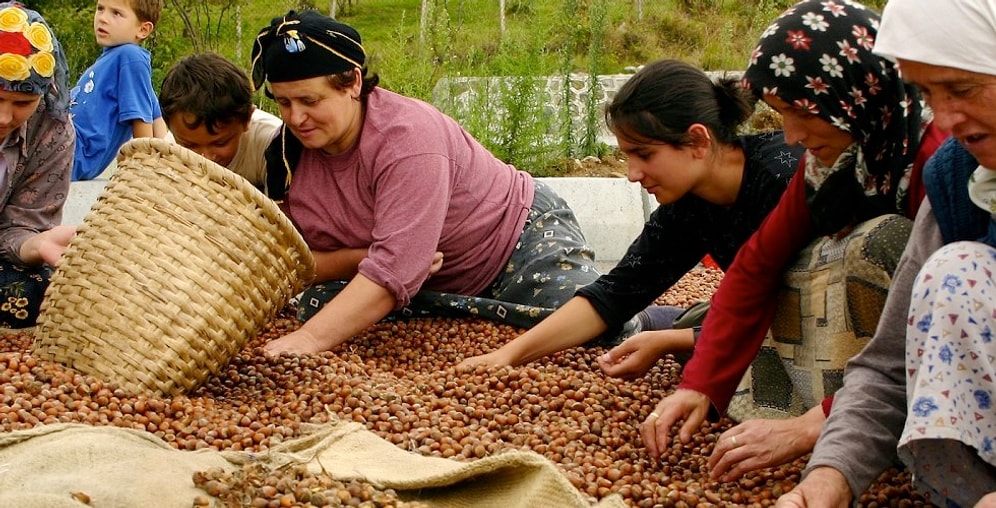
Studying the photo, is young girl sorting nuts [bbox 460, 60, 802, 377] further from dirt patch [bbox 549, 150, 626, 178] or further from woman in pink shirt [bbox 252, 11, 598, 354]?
dirt patch [bbox 549, 150, 626, 178]

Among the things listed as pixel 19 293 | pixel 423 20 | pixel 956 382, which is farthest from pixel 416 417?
pixel 423 20

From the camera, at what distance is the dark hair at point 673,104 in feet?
9.16

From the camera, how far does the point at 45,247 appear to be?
3615mm

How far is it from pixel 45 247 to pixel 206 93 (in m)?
0.71

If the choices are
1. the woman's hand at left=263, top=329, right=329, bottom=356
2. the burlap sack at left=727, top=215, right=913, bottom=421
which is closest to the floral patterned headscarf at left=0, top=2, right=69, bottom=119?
the woman's hand at left=263, top=329, right=329, bottom=356

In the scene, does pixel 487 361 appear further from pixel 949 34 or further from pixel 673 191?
pixel 949 34

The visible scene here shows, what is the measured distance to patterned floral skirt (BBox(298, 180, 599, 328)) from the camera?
372 centimetres

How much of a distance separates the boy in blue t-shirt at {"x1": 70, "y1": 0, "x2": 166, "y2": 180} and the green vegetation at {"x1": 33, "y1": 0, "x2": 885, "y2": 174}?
44.9 inches

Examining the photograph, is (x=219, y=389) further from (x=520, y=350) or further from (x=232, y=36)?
(x=232, y=36)

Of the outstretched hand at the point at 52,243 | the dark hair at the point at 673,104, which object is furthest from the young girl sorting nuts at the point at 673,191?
the outstretched hand at the point at 52,243

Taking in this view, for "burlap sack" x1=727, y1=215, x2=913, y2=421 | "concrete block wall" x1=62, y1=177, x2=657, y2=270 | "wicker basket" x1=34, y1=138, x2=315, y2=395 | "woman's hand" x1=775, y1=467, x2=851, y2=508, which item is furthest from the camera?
"concrete block wall" x1=62, y1=177, x2=657, y2=270

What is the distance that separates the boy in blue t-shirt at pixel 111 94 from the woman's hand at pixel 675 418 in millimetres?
3610

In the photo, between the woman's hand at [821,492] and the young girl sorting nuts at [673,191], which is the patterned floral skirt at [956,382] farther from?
the young girl sorting nuts at [673,191]

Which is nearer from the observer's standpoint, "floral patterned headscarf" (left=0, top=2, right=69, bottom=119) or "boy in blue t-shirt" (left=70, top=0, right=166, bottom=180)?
"floral patterned headscarf" (left=0, top=2, right=69, bottom=119)
